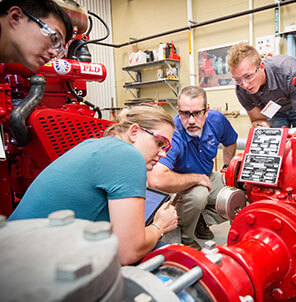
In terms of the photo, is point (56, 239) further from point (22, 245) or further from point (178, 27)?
point (178, 27)

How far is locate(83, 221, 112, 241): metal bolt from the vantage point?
341mm

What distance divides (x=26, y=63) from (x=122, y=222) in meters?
0.76

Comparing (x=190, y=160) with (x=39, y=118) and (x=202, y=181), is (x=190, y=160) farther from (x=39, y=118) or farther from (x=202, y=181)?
(x=39, y=118)

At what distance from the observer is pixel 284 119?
2.43 metres

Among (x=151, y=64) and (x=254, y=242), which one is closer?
(x=254, y=242)

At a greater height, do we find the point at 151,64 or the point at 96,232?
the point at 151,64

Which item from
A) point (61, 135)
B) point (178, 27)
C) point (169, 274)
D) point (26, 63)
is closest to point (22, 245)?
point (169, 274)

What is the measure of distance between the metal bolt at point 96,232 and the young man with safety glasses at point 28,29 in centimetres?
99

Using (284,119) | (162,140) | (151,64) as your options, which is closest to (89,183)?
(162,140)

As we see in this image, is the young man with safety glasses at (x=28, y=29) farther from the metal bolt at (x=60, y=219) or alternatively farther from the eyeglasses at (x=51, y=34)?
the metal bolt at (x=60, y=219)

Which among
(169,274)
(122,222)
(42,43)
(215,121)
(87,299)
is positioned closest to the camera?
(87,299)

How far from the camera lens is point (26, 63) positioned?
119 cm

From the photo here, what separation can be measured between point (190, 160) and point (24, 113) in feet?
4.13

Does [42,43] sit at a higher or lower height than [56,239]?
higher
